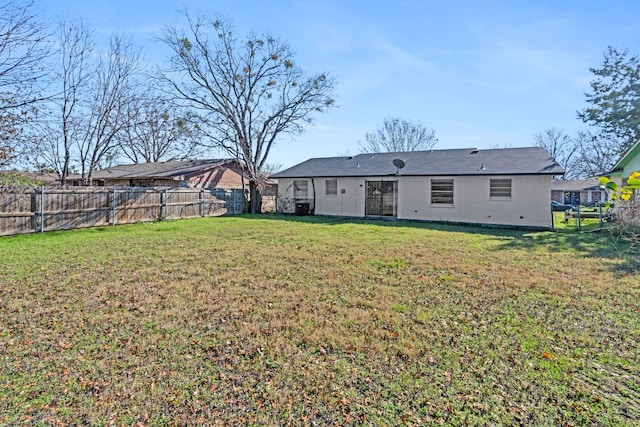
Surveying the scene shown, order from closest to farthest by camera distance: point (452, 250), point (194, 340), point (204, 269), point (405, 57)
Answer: point (194, 340), point (204, 269), point (452, 250), point (405, 57)

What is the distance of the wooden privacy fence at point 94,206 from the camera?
1115cm

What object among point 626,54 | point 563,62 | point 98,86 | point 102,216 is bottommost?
point 102,216

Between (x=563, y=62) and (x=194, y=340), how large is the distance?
42.4 ft

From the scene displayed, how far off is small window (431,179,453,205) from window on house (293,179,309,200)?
6.90 meters

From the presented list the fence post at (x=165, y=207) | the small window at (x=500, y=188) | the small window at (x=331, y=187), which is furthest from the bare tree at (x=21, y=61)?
the small window at (x=500, y=188)

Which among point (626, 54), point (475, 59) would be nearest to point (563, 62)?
point (475, 59)

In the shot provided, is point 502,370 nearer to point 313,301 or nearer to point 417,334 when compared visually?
point 417,334

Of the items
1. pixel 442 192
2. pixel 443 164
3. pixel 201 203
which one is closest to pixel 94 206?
pixel 201 203

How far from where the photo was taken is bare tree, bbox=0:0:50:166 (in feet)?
18.5

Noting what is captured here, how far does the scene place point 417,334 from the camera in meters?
3.85

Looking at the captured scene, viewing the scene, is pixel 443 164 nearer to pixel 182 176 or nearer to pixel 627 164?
pixel 627 164

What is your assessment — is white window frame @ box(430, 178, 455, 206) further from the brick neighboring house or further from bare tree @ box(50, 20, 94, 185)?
bare tree @ box(50, 20, 94, 185)

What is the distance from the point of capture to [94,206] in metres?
13.6

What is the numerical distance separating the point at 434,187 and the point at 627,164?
6.84 metres
